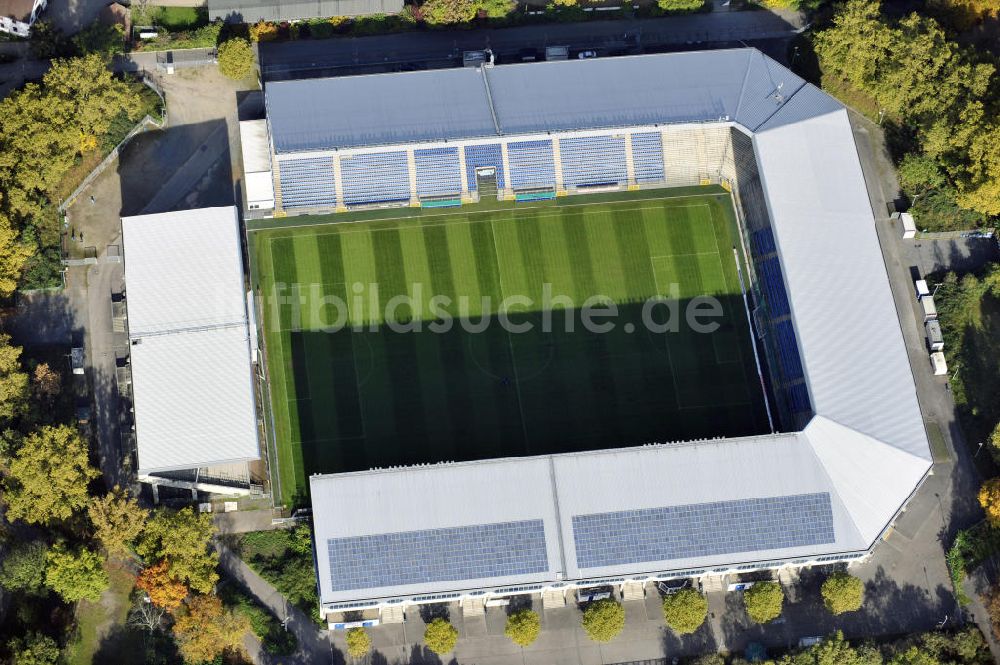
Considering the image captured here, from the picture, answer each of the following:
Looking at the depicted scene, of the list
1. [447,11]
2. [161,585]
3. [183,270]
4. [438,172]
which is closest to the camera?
[161,585]

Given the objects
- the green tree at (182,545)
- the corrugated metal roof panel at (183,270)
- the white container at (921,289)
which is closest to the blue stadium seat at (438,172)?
the corrugated metal roof panel at (183,270)

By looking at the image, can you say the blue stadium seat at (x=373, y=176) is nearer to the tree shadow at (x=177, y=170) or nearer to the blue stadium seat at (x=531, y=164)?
the blue stadium seat at (x=531, y=164)

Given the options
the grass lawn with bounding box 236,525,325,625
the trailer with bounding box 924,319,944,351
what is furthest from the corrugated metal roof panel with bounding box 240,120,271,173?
the trailer with bounding box 924,319,944,351

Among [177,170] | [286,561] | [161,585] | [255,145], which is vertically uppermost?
[255,145]

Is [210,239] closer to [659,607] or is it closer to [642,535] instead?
[642,535]

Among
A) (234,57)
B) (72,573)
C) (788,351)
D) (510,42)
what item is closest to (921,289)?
(788,351)

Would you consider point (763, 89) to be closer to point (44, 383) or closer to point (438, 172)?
point (438, 172)

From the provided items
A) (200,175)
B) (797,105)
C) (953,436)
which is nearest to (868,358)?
(953,436)
